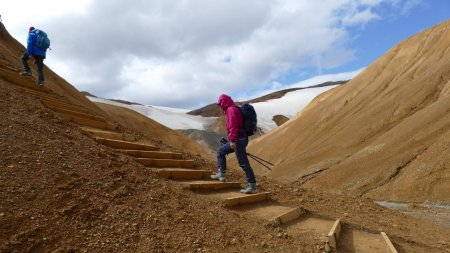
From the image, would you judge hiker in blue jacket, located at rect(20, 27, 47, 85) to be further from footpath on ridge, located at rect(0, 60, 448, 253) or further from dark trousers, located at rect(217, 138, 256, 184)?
dark trousers, located at rect(217, 138, 256, 184)

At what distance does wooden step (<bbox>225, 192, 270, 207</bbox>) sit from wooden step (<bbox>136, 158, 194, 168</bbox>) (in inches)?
63.1

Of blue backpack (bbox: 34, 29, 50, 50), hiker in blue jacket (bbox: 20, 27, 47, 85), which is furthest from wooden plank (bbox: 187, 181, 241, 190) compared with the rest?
blue backpack (bbox: 34, 29, 50, 50)

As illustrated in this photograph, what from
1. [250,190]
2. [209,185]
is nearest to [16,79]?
[209,185]

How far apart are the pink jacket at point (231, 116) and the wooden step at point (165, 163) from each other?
1.37m

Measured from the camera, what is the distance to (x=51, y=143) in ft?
19.0

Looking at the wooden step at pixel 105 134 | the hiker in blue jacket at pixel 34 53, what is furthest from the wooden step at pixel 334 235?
the hiker in blue jacket at pixel 34 53

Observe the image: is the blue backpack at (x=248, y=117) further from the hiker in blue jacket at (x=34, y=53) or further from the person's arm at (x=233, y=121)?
the hiker in blue jacket at (x=34, y=53)

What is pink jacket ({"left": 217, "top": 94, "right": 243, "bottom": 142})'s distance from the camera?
650 cm

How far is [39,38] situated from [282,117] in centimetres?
5375

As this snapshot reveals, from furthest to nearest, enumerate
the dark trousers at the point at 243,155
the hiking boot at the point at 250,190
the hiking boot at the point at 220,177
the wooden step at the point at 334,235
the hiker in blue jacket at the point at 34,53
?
the hiker in blue jacket at the point at 34,53
the hiking boot at the point at 220,177
the hiking boot at the point at 250,190
the dark trousers at the point at 243,155
the wooden step at the point at 334,235

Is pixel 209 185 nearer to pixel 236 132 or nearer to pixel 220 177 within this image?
pixel 220 177

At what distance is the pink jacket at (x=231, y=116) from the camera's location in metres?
6.50

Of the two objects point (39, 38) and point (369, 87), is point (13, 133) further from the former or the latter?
point (369, 87)

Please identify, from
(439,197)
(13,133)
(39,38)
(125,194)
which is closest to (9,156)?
(13,133)
